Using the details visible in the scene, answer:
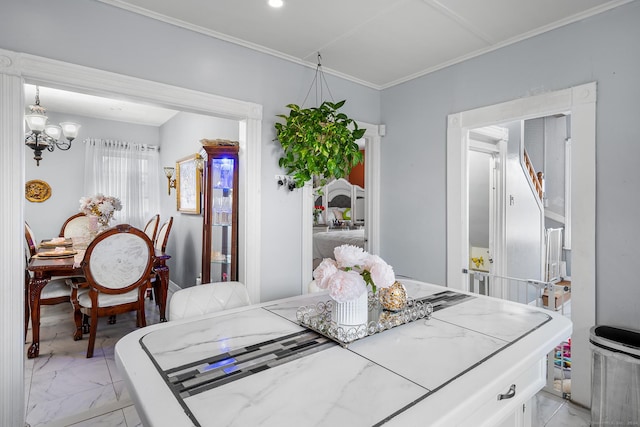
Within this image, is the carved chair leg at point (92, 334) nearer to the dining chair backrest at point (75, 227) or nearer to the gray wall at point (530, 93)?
the dining chair backrest at point (75, 227)

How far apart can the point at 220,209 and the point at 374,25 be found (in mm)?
2122

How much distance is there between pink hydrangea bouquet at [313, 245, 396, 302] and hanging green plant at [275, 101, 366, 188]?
1.41m

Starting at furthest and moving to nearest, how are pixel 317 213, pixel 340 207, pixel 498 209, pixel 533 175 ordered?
1. pixel 340 207
2. pixel 317 213
3. pixel 533 175
4. pixel 498 209

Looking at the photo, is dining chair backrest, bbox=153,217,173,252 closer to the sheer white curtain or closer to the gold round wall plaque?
the sheer white curtain

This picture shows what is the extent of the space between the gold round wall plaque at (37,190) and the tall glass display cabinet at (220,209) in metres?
3.03

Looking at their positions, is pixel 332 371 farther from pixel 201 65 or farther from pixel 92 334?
pixel 92 334

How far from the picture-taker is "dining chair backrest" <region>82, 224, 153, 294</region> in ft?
9.50

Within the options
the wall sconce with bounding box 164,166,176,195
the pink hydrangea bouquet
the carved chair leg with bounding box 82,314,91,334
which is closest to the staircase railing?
the pink hydrangea bouquet

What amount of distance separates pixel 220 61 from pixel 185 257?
288cm

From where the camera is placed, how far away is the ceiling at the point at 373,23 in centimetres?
207

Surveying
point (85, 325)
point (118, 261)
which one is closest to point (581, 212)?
point (118, 261)

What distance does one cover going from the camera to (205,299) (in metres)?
1.77

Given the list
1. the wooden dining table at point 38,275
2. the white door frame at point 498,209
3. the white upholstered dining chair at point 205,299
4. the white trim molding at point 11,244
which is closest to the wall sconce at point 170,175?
the wooden dining table at point 38,275

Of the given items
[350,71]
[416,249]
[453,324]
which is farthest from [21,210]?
[416,249]
